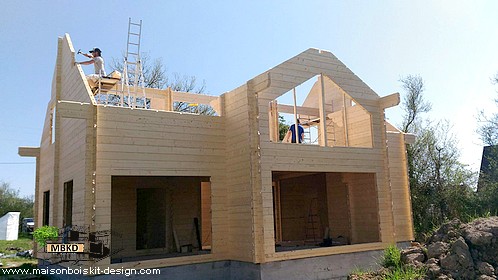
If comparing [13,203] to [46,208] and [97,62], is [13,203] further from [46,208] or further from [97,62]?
[97,62]

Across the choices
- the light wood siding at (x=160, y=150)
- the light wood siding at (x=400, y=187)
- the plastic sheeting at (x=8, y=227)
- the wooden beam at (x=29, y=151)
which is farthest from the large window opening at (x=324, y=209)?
the plastic sheeting at (x=8, y=227)

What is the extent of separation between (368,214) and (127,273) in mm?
7119

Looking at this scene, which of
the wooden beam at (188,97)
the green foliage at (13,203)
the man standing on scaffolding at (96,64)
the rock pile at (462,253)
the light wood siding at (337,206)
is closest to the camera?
the rock pile at (462,253)

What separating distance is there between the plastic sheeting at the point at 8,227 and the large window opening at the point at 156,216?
18341mm

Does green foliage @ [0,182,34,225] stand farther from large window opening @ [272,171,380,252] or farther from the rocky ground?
the rocky ground

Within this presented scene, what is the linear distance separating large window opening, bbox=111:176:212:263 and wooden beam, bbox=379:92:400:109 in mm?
5698

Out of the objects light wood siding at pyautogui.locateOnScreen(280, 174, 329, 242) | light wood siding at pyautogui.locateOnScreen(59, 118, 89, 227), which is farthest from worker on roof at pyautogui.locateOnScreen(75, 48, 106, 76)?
light wood siding at pyautogui.locateOnScreen(280, 174, 329, 242)

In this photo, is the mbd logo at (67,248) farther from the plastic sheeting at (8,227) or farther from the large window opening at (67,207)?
the plastic sheeting at (8,227)

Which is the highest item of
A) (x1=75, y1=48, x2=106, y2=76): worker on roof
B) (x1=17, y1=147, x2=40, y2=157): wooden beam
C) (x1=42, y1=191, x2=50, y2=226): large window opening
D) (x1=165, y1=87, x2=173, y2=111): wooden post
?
(x1=75, y1=48, x2=106, y2=76): worker on roof

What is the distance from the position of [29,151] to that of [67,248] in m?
7.34

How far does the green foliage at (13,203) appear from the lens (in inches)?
1404

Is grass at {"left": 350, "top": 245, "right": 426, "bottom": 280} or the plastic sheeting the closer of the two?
grass at {"left": 350, "top": 245, "right": 426, "bottom": 280}

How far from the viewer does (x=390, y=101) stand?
1220 centimetres

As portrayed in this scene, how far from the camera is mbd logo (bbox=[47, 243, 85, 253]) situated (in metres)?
8.82
